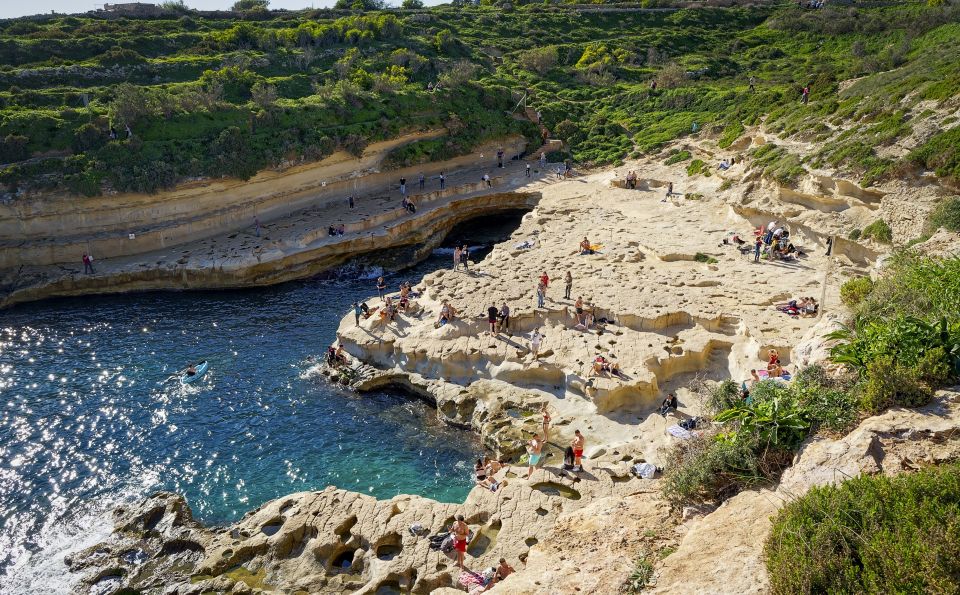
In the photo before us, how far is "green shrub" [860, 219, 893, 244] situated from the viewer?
81.2 feet

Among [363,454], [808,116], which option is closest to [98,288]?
[363,454]

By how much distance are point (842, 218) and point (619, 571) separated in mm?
22270

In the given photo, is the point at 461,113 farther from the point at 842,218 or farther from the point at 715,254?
the point at 842,218

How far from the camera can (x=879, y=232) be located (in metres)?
25.0

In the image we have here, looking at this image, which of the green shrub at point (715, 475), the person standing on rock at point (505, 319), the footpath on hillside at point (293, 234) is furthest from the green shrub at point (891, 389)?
the footpath on hillside at point (293, 234)

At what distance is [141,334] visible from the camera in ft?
95.9

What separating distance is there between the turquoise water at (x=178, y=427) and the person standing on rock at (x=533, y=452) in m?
2.12

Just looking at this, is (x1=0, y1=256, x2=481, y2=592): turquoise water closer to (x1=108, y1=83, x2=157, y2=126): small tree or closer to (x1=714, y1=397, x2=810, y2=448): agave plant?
(x1=714, y1=397, x2=810, y2=448): agave plant

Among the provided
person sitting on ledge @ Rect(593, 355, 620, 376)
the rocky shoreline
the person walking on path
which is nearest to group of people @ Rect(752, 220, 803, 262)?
the rocky shoreline

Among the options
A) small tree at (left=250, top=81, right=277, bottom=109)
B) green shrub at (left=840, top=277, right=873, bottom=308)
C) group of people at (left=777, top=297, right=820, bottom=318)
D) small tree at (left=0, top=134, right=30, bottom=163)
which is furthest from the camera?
small tree at (left=250, top=81, right=277, bottom=109)

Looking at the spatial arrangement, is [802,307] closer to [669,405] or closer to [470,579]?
[669,405]

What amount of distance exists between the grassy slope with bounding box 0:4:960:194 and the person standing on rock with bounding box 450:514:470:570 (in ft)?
72.3

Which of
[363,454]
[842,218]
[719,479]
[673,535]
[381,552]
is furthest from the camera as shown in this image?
[842,218]

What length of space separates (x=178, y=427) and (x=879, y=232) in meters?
26.8
